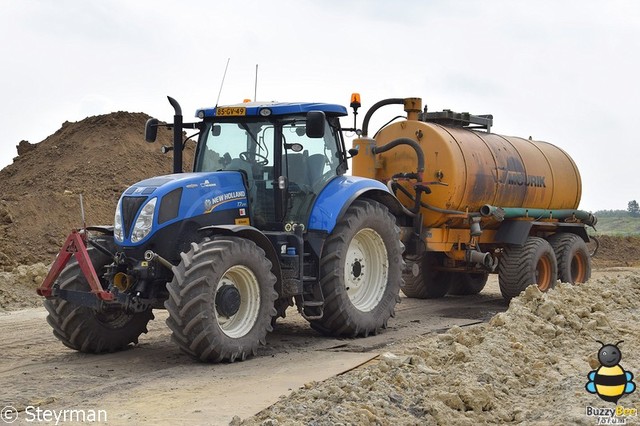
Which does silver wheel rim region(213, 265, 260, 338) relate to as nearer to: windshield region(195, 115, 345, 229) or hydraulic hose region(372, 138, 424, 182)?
windshield region(195, 115, 345, 229)

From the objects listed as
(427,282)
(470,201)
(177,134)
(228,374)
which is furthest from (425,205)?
(228,374)

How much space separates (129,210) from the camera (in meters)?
8.64

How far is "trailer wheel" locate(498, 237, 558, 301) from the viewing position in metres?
13.1

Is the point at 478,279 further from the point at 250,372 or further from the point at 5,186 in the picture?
the point at 5,186

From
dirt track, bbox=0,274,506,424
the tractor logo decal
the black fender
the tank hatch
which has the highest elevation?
the tank hatch

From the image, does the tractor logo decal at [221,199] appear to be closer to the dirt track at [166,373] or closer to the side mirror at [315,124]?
the side mirror at [315,124]

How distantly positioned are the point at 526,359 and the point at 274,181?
323cm

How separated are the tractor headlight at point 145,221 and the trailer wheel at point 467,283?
7.51m

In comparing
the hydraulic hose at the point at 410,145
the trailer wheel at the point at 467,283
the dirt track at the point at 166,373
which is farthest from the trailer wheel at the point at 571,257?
the dirt track at the point at 166,373

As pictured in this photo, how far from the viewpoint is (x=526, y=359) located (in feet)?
26.0

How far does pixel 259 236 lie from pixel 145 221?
112 cm

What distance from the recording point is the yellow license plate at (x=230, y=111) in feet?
31.0

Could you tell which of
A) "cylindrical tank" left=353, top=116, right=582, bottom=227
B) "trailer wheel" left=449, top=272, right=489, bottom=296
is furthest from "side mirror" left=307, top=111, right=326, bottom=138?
"trailer wheel" left=449, top=272, right=489, bottom=296

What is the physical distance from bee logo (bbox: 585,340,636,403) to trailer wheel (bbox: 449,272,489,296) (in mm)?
7452
